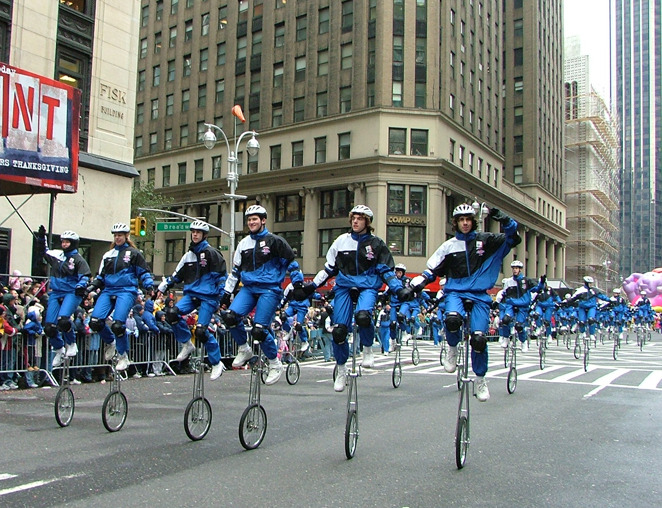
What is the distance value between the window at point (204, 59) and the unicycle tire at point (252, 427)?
55803 millimetres

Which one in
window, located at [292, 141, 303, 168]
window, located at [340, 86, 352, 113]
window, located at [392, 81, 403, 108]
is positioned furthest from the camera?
window, located at [292, 141, 303, 168]

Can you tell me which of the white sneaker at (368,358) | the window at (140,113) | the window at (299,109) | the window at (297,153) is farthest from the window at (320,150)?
the white sneaker at (368,358)

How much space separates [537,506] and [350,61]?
48.1m

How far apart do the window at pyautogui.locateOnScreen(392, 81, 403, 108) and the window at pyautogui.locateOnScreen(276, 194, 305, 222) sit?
1075 centimetres

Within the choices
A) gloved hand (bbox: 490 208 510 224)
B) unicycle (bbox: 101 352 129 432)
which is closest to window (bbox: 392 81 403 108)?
unicycle (bbox: 101 352 129 432)

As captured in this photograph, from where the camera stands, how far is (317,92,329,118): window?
52.0m

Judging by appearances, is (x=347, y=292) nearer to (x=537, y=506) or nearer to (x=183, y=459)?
(x=183, y=459)

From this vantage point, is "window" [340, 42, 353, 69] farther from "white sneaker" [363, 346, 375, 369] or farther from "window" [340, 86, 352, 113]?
"white sneaker" [363, 346, 375, 369]

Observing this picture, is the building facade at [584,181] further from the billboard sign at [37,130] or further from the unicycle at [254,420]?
the unicycle at [254,420]

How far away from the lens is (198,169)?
5991 cm

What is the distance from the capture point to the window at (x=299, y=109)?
175 ft

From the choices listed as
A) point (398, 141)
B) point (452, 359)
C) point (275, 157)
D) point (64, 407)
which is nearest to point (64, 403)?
point (64, 407)

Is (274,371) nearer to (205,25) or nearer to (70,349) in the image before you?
(70,349)

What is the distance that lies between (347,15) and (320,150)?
410 inches
